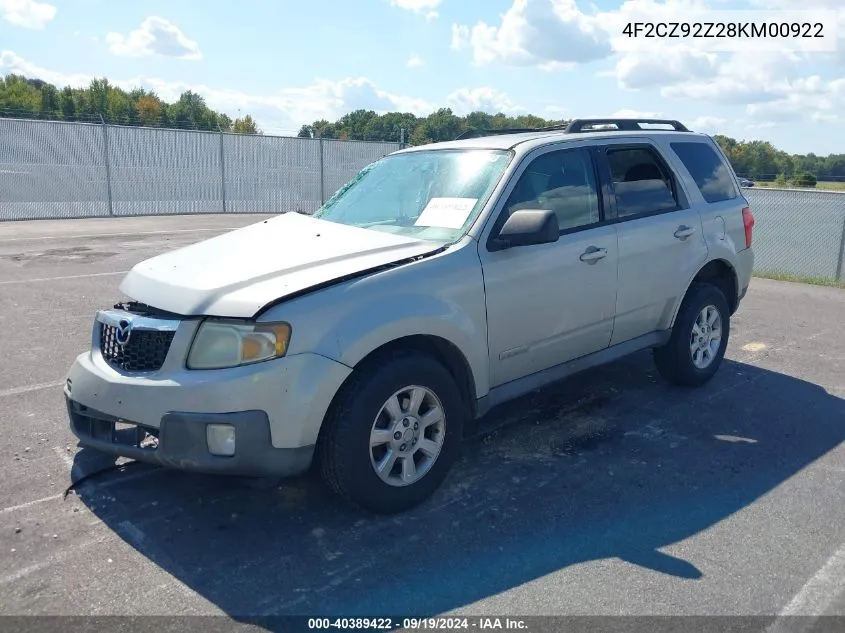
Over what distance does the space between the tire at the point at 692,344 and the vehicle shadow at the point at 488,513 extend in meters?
0.46

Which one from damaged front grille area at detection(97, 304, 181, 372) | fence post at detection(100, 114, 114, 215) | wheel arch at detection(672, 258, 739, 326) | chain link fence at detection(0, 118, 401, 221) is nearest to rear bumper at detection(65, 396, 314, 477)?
damaged front grille area at detection(97, 304, 181, 372)

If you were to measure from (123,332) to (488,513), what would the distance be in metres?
2.02

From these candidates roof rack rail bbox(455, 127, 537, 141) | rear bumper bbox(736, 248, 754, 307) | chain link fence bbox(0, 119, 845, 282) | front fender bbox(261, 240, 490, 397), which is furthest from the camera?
chain link fence bbox(0, 119, 845, 282)

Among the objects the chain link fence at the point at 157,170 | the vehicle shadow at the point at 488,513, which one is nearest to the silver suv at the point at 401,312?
the vehicle shadow at the point at 488,513

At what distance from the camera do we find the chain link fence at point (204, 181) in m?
12.4

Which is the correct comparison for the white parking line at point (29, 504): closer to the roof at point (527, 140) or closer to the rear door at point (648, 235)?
the roof at point (527, 140)

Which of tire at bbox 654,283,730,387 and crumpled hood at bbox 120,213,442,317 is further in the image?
tire at bbox 654,283,730,387

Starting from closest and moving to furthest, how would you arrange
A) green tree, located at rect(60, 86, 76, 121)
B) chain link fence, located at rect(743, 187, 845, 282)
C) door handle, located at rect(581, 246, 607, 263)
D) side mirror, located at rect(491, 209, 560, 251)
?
side mirror, located at rect(491, 209, 560, 251) → door handle, located at rect(581, 246, 607, 263) → chain link fence, located at rect(743, 187, 845, 282) → green tree, located at rect(60, 86, 76, 121)

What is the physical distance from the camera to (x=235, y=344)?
10.9 ft

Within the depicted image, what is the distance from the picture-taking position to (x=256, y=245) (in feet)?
13.5

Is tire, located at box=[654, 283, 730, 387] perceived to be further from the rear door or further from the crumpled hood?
the crumpled hood

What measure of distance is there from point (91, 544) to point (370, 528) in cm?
129

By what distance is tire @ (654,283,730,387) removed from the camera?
18.2 ft

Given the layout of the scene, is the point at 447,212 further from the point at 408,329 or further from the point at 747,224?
the point at 747,224
